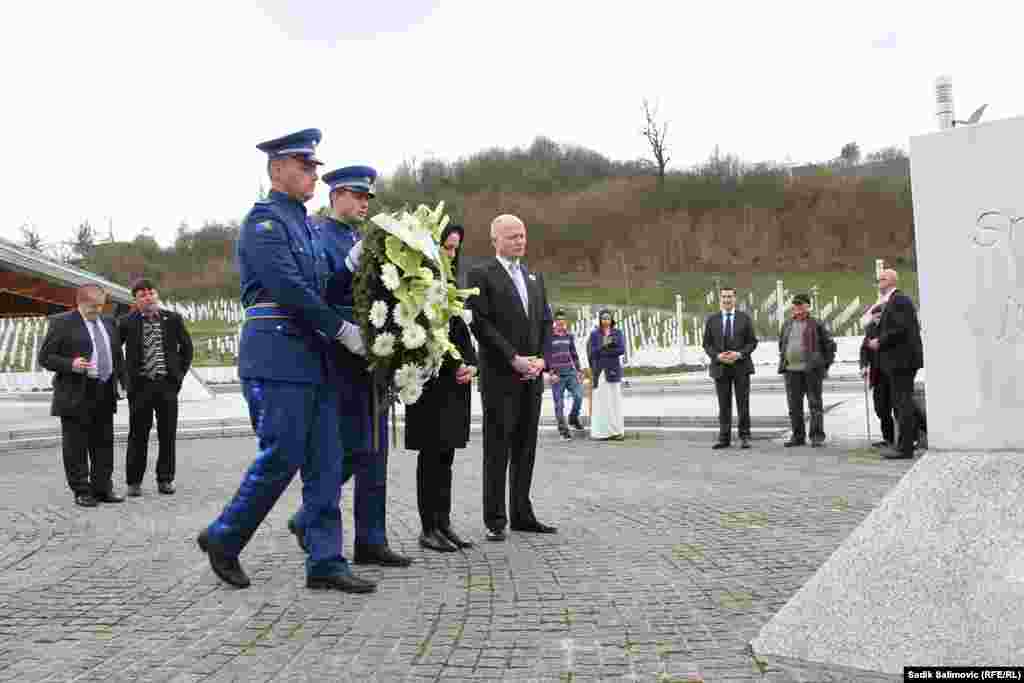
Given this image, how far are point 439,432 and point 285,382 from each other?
1427 millimetres

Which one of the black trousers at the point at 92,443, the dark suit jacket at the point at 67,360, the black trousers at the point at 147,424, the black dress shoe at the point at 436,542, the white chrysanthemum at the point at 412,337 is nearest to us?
the white chrysanthemum at the point at 412,337

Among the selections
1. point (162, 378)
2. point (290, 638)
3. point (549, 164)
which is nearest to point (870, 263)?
point (549, 164)

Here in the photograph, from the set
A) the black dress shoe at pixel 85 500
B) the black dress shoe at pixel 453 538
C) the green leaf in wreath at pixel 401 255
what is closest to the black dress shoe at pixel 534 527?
the black dress shoe at pixel 453 538

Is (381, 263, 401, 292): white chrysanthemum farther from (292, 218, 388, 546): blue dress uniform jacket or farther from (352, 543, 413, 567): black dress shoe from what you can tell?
(352, 543, 413, 567): black dress shoe

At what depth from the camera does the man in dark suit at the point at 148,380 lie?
9688 mm

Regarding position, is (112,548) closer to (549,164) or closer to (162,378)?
(162,378)

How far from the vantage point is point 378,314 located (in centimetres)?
511

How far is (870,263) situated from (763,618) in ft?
219

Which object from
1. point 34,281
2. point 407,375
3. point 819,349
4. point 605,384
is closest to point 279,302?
point 407,375

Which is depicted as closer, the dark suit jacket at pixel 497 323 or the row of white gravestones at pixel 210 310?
the dark suit jacket at pixel 497 323

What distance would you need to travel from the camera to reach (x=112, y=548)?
254 inches

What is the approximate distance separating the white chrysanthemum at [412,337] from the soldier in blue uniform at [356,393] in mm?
415

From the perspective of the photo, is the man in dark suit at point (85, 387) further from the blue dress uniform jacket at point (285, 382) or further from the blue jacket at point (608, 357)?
the blue jacket at point (608, 357)

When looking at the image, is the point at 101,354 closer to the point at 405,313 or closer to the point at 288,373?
the point at 288,373
